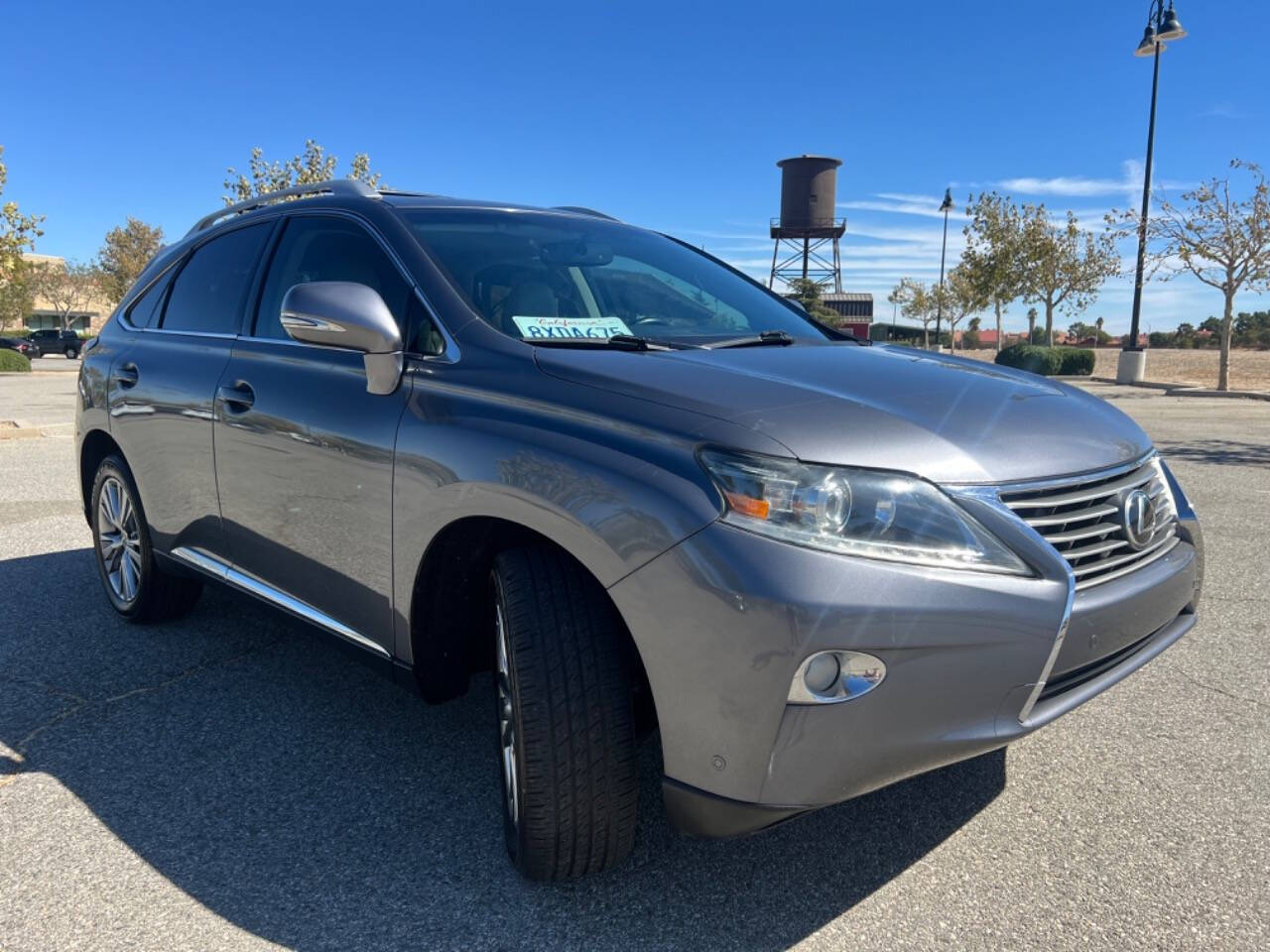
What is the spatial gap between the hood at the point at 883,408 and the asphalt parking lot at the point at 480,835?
1.03 m

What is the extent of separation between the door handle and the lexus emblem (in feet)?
8.55

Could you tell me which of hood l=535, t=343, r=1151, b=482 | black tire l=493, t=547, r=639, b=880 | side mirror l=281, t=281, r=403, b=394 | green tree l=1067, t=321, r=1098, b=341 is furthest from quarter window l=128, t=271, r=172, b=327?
green tree l=1067, t=321, r=1098, b=341

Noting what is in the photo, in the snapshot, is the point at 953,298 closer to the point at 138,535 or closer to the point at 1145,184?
the point at 1145,184

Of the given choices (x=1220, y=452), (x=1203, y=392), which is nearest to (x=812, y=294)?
(x=1203, y=392)

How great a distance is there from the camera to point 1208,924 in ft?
7.09

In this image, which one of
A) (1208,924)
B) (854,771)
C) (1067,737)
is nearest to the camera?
(854,771)

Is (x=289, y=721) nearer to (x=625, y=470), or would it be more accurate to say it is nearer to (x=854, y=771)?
(x=625, y=470)

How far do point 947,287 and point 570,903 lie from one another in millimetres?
56543

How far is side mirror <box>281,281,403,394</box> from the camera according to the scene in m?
2.52

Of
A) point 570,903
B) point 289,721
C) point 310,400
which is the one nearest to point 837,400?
point 570,903

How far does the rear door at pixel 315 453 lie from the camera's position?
2.65m

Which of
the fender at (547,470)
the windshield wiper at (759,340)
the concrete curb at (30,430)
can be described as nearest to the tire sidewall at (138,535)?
the fender at (547,470)

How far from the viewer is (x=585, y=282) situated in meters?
3.16

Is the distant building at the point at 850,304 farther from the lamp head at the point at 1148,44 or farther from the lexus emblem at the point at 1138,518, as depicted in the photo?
the lexus emblem at the point at 1138,518
